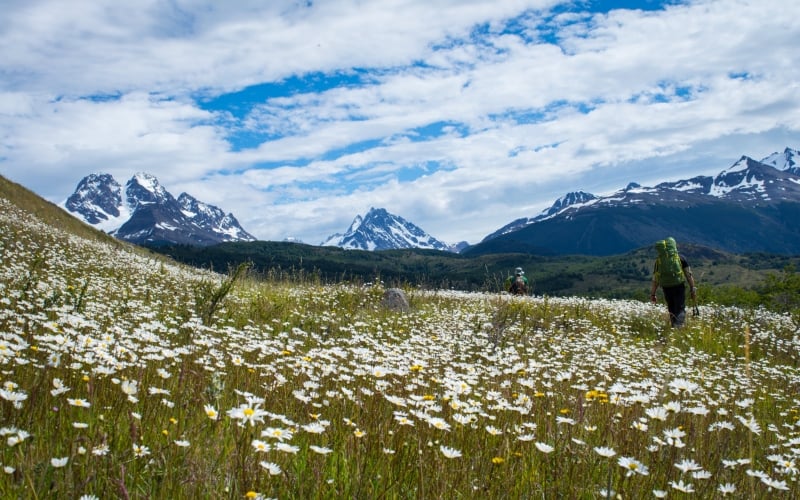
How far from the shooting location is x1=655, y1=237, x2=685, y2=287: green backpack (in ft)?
46.5

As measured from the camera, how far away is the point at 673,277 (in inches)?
561

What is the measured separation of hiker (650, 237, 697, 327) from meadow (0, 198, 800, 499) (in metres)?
3.80

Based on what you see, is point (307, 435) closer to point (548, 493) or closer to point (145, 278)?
point (548, 493)

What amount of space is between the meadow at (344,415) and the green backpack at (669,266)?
12.5 ft

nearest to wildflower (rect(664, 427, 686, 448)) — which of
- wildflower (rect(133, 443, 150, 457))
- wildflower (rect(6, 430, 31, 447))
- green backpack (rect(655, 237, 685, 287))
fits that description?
wildflower (rect(133, 443, 150, 457))

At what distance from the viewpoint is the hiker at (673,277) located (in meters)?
14.2

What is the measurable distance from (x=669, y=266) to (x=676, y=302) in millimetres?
1178

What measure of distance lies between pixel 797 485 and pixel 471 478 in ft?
8.42

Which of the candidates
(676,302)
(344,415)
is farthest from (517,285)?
(344,415)

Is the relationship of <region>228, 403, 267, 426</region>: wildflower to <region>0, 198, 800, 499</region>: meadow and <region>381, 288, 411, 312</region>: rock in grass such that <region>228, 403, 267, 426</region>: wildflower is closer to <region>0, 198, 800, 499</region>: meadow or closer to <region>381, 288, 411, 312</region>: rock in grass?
<region>0, 198, 800, 499</region>: meadow

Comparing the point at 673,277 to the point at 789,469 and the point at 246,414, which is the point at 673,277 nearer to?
the point at 789,469

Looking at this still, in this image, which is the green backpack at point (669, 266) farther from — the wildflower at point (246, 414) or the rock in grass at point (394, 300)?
the wildflower at point (246, 414)

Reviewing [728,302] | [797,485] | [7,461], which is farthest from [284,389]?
[728,302]

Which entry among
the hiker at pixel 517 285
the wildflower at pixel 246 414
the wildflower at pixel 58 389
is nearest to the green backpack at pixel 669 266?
the hiker at pixel 517 285
